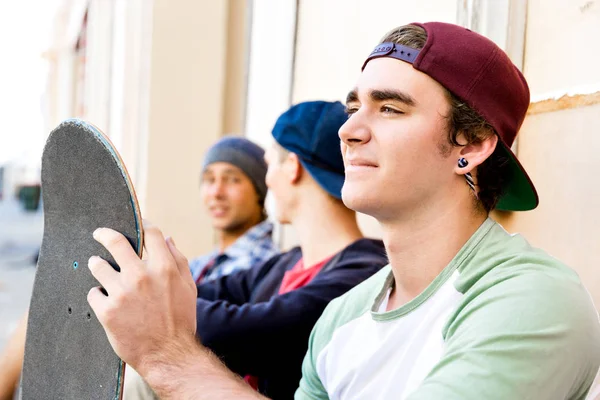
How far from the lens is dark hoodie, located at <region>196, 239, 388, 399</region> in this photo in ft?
8.26

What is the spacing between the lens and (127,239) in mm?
1718

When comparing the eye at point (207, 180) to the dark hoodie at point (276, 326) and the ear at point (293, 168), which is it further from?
the dark hoodie at point (276, 326)

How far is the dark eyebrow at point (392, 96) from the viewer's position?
5.78 ft

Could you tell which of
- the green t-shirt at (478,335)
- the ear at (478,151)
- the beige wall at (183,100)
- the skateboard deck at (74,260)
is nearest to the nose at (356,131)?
the ear at (478,151)

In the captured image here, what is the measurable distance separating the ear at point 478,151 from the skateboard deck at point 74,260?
754mm

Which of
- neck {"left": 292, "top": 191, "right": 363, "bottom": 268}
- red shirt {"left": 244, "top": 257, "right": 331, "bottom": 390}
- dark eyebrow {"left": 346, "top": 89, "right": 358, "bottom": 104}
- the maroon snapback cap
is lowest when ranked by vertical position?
red shirt {"left": 244, "top": 257, "right": 331, "bottom": 390}

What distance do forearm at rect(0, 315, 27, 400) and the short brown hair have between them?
2.39 metres

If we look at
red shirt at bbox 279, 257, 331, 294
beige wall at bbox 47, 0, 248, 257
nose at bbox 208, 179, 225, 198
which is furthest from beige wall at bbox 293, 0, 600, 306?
beige wall at bbox 47, 0, 248, 257

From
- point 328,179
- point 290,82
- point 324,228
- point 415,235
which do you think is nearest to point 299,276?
point 324,228

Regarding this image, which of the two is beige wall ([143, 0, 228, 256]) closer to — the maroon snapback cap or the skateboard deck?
the skateboard deck

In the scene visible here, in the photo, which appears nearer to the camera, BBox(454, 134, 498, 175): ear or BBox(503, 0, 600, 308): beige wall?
BBox(454, 134, 498, 175): ear

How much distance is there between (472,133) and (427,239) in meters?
0.26

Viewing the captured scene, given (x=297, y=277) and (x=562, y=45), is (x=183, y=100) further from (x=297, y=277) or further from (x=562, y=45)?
(x=562, y=45)

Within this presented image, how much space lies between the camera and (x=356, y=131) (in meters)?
1.81
